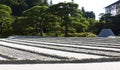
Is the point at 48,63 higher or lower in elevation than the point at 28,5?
lower

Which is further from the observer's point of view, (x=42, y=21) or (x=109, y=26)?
(x=109, y=26)

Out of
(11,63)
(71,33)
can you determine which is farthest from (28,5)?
(11,63)

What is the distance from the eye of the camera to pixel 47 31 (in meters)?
39.2

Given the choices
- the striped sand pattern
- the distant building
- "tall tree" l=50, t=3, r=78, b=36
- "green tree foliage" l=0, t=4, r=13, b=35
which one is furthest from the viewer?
the distant building

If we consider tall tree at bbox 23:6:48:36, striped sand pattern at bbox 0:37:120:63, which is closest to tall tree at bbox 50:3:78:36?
tall tree at bbox 23:6:48:36

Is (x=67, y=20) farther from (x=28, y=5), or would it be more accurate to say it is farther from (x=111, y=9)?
(x=111, y=9)

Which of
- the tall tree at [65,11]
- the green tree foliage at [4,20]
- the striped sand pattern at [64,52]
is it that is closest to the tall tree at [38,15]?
the tall tree at [65,11]

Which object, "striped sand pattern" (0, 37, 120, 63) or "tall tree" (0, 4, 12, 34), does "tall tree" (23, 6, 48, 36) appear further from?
"striped sand pattern" (0, 37, 120, 63)

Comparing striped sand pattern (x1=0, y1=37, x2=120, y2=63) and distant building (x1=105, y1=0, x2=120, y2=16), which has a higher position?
distant building (x1=105, y1=0, x2=120, y2=16)

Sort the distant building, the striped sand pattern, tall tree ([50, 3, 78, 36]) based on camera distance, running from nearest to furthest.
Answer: the striped sand pattern, tall tree ([50, 3, 78, 36]), the distant building

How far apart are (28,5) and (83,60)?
155 ft

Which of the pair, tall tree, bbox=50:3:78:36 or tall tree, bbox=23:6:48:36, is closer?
tall tree, bbox=50:3:78:36
